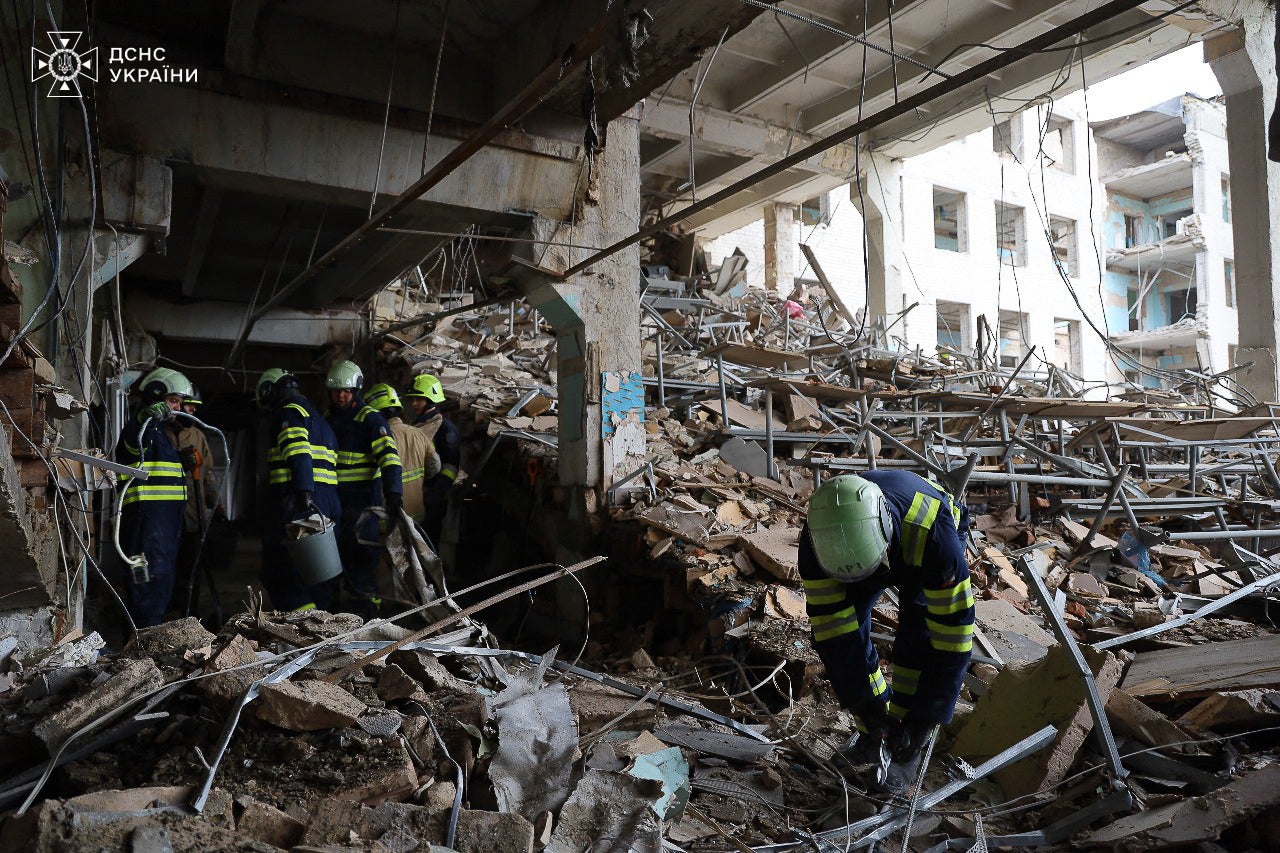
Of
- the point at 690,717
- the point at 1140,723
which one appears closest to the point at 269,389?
the point at 690,717

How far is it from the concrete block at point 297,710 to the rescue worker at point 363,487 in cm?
332

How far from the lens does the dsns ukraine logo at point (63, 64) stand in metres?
4.68

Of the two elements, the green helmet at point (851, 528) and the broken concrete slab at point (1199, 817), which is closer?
the broken concrete slab at point (1199, 817)

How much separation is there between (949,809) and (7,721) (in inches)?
138

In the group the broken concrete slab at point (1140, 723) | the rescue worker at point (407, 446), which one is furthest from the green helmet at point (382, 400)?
the broken concrete slab at point (1140, 723)

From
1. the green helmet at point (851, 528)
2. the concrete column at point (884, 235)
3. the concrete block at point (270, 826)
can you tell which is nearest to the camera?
the concrete block at point (270, 826)

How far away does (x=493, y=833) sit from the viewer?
2631mm

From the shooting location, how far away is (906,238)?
1905 centimetres

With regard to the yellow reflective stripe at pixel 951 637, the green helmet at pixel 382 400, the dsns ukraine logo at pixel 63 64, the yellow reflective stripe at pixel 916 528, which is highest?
the dsns ukraine logo at pixel 63 64

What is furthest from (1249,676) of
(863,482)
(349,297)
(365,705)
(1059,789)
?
(349,297)

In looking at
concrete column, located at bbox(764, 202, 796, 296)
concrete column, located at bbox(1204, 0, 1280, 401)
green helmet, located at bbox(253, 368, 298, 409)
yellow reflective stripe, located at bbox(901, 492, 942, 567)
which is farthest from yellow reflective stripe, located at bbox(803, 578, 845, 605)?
concrete column, located at bbox(764, 202, 796, 296)

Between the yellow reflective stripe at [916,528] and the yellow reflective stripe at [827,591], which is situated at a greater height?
the yellow reflective stripe at [916,528]

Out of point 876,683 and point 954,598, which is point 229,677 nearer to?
point 876,683

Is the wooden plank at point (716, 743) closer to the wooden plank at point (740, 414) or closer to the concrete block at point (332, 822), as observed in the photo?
the concrete block at point (332, 822)
